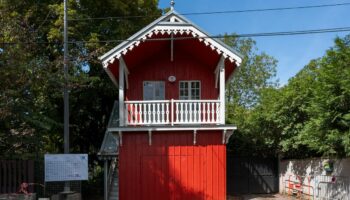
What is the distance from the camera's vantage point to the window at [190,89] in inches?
661

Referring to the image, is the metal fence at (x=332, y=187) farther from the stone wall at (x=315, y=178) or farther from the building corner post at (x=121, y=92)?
the building corner post at (x=121, y=92)

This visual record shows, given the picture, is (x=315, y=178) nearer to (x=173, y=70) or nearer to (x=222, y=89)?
(x=222, y=89)

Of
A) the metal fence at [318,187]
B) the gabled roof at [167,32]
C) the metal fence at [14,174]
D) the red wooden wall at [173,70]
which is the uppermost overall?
the gabled roof at [167,32]

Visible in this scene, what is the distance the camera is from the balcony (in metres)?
14.9

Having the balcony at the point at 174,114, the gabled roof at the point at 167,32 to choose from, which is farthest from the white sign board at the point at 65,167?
the gabled roof at the point at 167,32

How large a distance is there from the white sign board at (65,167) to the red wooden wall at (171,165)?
2.25 m

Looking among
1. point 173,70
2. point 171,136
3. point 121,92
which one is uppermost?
point 173,70

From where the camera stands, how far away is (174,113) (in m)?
15.5

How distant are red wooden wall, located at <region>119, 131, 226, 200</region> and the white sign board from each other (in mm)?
2249

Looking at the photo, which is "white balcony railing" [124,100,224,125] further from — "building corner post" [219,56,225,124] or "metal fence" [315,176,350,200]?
"metal fence" [315,176,350,200]

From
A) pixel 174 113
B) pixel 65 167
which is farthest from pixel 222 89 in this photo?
pixel 65 167

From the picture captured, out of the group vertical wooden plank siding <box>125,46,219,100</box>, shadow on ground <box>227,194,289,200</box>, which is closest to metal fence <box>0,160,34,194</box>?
vertical wooden plank siding <box>125,46,219,100</box>

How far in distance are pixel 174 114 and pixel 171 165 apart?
6.32 feet

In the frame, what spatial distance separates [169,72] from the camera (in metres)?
16.8
